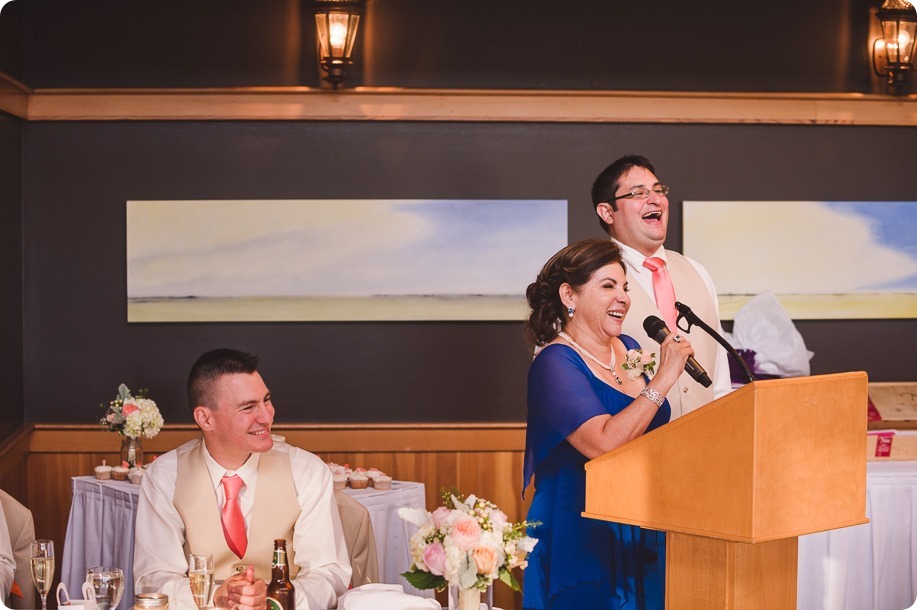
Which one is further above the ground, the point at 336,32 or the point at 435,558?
the point at 336,32

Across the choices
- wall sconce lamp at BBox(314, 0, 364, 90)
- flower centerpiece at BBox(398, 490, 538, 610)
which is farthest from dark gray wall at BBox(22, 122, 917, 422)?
flower centerpiece at BBox(398, 490, 538, 610)

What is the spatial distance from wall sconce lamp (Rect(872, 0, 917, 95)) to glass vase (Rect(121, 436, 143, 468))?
4382 mm

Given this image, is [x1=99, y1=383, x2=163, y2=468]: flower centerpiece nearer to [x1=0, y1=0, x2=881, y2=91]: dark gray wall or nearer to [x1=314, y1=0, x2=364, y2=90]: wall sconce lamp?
[x1=0, y1=0, x2=881, y2=91]: dark gray wall

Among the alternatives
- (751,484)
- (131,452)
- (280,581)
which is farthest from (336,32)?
(751,484)

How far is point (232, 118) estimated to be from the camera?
566 centimetres

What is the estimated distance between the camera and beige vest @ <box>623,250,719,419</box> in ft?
11.5

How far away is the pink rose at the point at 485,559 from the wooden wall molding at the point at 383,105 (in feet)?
12.7

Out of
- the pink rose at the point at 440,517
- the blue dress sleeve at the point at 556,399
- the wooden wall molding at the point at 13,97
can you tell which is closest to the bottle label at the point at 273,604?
the pink rose at the point at 440,517

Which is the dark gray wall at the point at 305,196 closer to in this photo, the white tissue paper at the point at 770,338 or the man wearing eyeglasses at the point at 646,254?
the white tissue paper at the point at 770,338

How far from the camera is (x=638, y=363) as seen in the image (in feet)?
9.79

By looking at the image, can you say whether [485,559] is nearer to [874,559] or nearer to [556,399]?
[556,399]

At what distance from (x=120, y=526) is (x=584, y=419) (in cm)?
275

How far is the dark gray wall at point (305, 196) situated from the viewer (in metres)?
5.73

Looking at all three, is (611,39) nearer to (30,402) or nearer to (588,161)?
(588,161)
